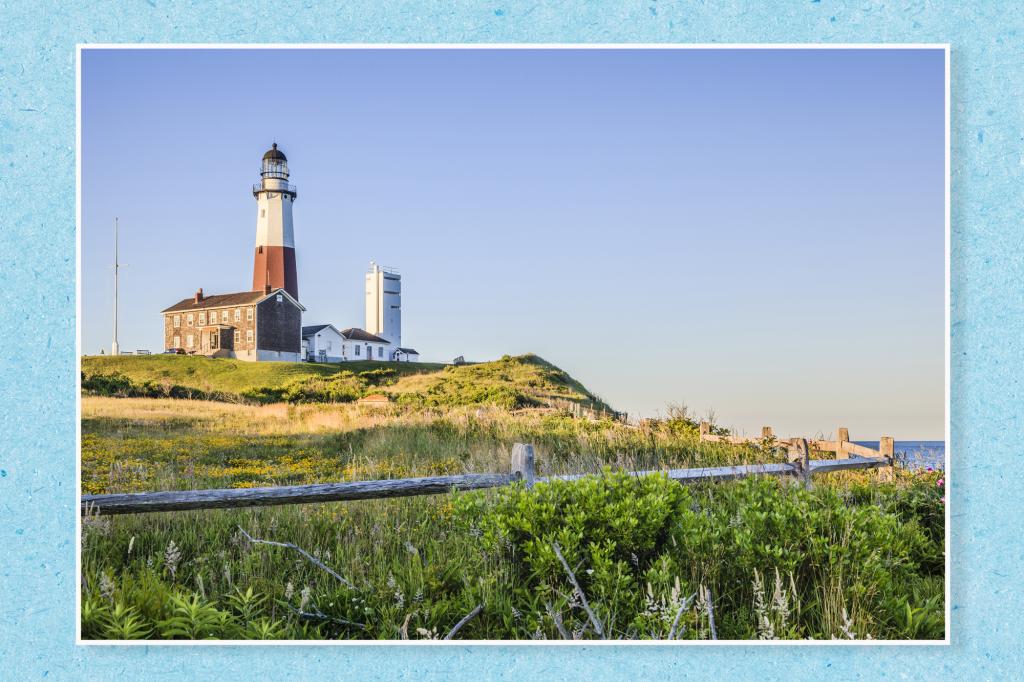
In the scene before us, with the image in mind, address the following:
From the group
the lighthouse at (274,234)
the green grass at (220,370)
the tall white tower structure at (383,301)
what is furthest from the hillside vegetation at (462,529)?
the lighthouse at (274,234)

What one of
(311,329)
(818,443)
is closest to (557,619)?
(818,443)

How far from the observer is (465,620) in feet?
10.8

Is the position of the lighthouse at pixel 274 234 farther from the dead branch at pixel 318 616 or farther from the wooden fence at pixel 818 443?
the wooden fence at pixel 818 443

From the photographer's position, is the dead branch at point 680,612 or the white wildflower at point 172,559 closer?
the dead branch at point 680,612

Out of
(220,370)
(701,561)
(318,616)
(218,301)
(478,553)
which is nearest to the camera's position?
(318,616)

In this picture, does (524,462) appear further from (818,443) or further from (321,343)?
(818,443)

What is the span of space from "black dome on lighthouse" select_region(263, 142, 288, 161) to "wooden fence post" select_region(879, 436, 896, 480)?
3.84 meters

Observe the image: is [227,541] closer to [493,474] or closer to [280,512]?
[280,512]

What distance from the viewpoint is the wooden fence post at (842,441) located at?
4020 mm

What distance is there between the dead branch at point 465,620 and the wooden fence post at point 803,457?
6.91 ft

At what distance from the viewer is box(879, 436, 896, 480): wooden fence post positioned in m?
3.94

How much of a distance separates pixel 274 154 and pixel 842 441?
3.73m

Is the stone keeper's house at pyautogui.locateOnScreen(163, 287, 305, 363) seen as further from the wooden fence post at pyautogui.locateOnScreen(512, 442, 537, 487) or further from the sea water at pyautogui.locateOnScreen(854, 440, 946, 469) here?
the sea water at pyautogui.locateOnScreen(854, 440, 946, 469)

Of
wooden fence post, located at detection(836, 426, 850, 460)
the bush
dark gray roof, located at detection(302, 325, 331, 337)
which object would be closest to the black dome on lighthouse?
dark gray roof, located at detection(302, 325, 331, 337)
